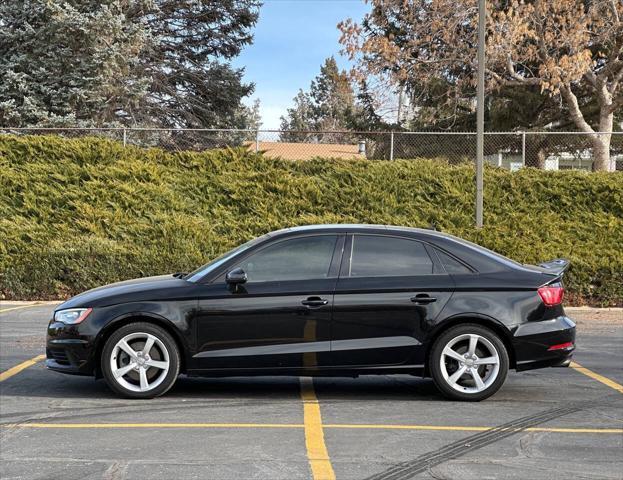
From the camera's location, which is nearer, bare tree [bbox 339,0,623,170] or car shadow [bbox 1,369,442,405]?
car shadow [bbox 1,369,442,405]

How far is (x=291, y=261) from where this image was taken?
6.84m

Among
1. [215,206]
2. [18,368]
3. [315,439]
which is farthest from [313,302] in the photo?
[215,206]

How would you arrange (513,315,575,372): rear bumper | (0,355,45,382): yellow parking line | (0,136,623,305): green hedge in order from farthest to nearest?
(0,136,623,305): green hedge → (0,355,45,382): yellow parking line → (513,315,575,372): rear bumper

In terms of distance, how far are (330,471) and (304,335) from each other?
196 centimetres

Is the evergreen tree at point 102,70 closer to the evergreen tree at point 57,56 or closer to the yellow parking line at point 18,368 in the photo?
the evergreen tree at point 57,56

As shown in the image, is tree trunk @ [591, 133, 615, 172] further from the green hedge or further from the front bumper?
the front bumper

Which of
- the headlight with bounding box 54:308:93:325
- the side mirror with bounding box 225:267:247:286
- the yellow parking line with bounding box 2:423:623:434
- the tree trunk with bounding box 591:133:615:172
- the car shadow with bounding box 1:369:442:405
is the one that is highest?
the tree trunk with bounding box 591:133:615:172

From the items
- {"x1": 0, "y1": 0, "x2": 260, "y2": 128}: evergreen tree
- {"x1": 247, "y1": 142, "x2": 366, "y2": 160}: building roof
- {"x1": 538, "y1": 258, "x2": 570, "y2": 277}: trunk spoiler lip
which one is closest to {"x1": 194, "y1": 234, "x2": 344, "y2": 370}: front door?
{"x1": 538, "y1": 258, "x2": 570, "y2": 277}: trunk spoiler lip

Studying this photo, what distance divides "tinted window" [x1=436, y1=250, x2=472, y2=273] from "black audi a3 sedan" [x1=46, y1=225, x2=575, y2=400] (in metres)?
0.06

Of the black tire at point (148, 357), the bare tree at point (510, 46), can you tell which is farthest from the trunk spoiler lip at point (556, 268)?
the bare tree at point (510, 46)

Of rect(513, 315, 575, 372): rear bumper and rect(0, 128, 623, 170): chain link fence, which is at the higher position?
rect(0, 128, 623, 170): chain link fence

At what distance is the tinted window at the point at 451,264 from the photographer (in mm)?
6875

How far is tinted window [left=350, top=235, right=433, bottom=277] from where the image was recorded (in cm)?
685

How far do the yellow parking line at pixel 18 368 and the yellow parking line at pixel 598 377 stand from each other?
5.80 m
